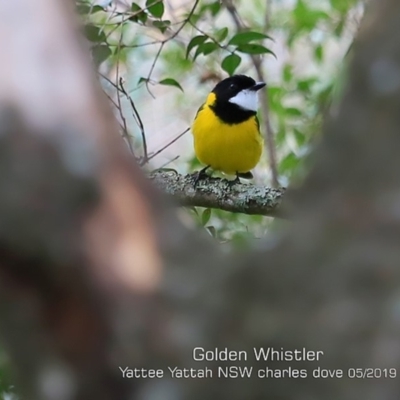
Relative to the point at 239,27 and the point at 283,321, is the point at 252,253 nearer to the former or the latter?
the point at 283,321

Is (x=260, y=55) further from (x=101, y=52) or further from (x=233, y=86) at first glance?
(x=101, y=52)

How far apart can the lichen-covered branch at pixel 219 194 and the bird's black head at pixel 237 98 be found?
1.00 metres

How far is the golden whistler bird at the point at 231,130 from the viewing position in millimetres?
3457

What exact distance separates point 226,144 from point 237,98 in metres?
0.29

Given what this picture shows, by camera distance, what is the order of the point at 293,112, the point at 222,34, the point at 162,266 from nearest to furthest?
the point at 162,266, the point at 222,34, the point at 293,112

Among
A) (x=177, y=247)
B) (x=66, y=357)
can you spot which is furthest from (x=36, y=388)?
(x=177, y=247)

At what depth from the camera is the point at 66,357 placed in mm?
625

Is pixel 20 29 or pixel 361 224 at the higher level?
pixel 20 29

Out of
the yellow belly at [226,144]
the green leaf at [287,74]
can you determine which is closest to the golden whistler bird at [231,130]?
the yellow belly at [226,144]

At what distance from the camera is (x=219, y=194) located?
2549mm

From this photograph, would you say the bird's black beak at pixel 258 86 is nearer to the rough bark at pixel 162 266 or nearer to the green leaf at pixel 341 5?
the green leaf at pixel 341 5

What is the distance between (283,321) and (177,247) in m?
0.11

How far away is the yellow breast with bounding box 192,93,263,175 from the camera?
345 centimetres

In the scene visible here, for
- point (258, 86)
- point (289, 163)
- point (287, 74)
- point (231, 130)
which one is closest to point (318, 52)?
point (287, 74)
